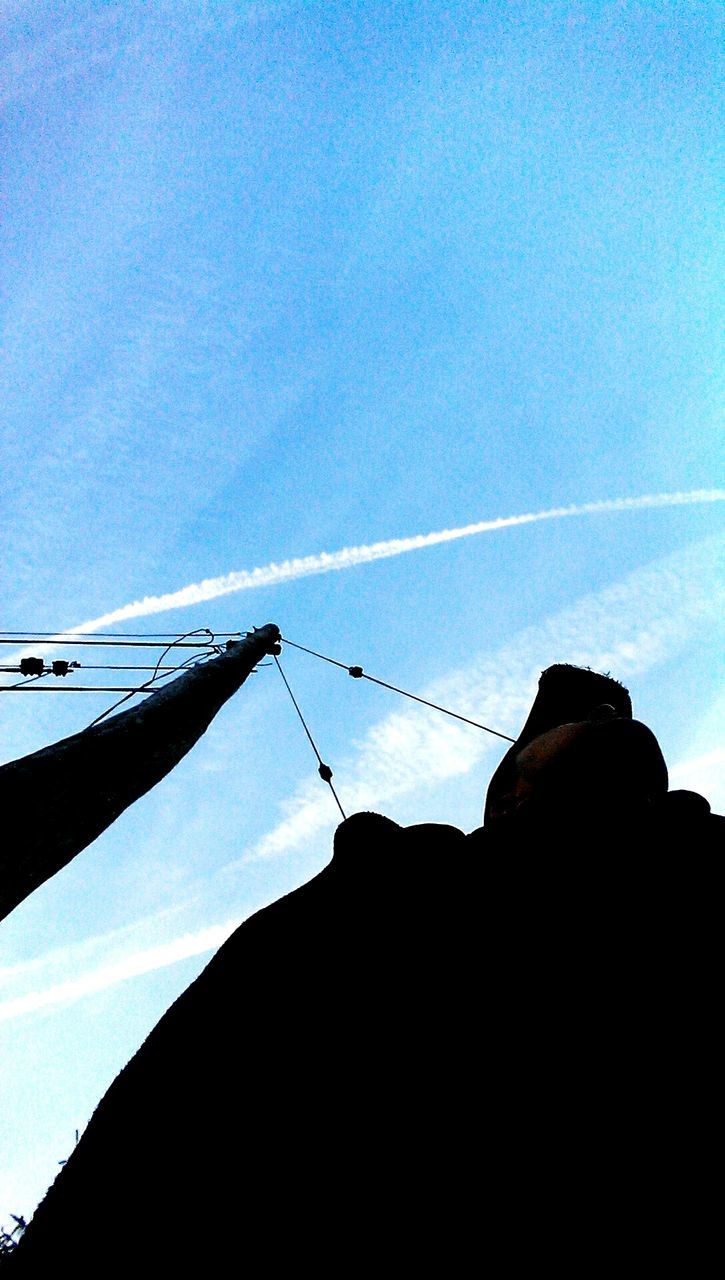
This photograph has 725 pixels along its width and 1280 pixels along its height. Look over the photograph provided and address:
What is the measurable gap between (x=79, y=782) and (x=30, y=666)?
5113 millimetres

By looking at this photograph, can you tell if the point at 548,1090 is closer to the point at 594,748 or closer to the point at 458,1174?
the point at 458,1174

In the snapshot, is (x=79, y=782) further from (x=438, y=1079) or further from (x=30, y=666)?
(x=30, y=666)

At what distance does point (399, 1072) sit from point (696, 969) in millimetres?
1153

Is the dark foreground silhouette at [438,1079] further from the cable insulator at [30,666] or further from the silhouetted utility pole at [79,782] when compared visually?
the cable insulator at [30,666]

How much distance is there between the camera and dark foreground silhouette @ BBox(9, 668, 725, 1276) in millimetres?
1686

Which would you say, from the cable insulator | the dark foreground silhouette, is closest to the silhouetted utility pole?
the dark foreground silhouette

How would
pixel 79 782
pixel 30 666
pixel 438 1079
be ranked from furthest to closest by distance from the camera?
pixel 30 666, pixel 79 782, pixel 438 1079

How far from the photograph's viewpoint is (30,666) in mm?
6805

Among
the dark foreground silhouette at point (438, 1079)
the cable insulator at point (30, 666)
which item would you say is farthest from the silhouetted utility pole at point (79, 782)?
the cable insulator at point (30, 666)

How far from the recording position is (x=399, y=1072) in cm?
210

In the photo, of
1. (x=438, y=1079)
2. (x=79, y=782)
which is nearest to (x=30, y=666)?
(x=79, y=782)

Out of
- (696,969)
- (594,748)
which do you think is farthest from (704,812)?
(696,969)

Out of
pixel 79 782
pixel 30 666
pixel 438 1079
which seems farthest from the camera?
pixel 30 666

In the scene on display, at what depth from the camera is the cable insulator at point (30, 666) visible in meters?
6.76
